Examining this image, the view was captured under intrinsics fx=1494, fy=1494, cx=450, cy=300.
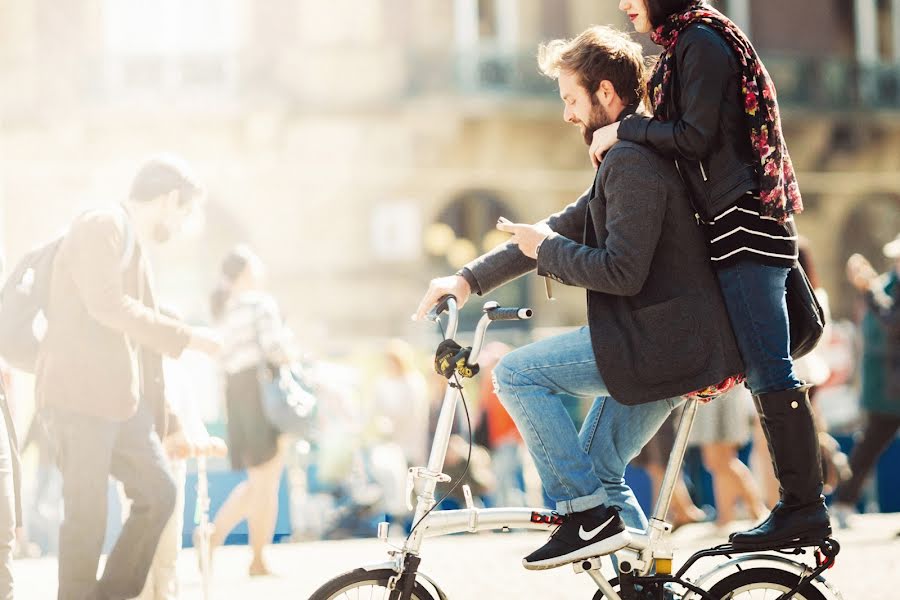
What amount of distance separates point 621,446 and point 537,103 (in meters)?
17.7

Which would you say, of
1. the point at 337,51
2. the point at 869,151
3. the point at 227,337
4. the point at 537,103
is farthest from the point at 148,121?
the point at 227,337

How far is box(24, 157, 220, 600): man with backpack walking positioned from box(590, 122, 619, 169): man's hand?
1827 mm

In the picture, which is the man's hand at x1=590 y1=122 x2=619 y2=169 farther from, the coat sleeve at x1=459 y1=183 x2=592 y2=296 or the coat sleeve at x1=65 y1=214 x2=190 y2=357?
the coat sleeve at x1=65 y1=214 x2=190 y2=357

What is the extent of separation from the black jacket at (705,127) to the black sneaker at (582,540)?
0.82 metres

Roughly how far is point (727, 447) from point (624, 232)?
5618mm

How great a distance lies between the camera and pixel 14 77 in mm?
20516

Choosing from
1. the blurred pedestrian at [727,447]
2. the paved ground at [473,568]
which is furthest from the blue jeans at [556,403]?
the blurred pedestrian at [727,447]

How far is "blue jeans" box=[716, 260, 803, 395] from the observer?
379cm

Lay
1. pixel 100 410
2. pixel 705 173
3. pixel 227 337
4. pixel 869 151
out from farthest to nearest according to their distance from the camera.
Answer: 1. pixel 869 151
2. pixel 227 337
3. pixel 100 410
4. pixel 705 173

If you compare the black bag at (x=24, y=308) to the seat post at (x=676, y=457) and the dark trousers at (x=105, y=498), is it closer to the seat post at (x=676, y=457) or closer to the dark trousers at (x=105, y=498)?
the dark trousers at (x=105, y=498)

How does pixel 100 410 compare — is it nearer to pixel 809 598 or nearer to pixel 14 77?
pixel 809 598

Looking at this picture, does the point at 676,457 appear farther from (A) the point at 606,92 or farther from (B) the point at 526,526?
(A) the point at 606,92

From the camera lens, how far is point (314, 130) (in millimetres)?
20875

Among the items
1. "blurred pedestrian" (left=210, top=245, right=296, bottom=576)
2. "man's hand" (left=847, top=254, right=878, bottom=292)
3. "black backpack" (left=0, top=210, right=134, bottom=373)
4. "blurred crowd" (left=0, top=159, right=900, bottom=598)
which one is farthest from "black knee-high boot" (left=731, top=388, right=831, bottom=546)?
"man's hand" (left=847, top=254, right=878, bottom=292)
